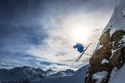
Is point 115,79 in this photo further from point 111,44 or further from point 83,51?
point 83,51

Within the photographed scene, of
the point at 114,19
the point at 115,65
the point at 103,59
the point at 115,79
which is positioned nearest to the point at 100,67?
the point at 103,59

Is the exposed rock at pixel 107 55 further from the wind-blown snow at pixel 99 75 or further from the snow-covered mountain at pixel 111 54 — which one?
the wind-blown snow at pixel 99 75

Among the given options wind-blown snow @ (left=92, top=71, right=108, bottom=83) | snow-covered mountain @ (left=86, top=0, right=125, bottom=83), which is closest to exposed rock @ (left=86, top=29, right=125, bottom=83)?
snow-covered mountain @ (left=86, top=0, right=125, bottom=83)

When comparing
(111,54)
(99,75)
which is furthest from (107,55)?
(99,75)

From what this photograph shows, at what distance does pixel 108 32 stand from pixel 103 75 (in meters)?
6.80

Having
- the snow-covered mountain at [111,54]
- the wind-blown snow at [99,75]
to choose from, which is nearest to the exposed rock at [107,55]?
the snow-covered mountain at [111,54]

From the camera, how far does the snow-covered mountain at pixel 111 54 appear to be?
823 inches

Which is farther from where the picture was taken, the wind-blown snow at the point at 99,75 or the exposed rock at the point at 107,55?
the wind-blown snow at the point at 99,75

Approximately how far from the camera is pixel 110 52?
2391cm

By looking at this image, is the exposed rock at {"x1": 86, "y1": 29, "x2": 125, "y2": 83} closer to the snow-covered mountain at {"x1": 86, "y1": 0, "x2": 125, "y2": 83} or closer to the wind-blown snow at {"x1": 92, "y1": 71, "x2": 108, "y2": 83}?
the snow-covered mountain at {"x1": 86, "y1": 0, "x2": 125, "y2": 83}

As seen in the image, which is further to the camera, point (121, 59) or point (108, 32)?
point (108, 32)

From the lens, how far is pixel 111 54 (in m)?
23.5

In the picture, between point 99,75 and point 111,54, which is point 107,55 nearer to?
point 111,54

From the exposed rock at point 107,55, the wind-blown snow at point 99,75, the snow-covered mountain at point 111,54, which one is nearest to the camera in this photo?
the snow-covered mountain at point 111,54
